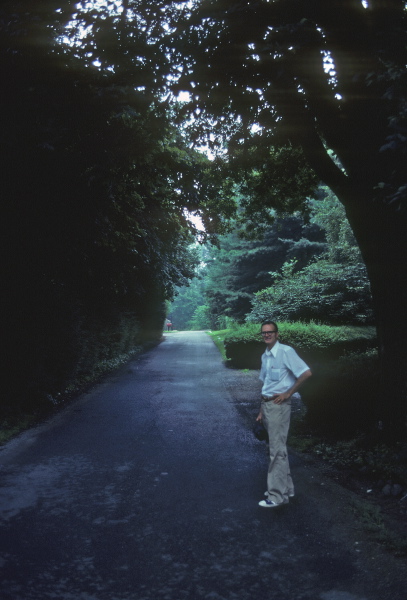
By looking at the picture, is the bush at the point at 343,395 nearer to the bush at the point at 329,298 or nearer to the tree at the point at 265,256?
the bush at the point at 329,298

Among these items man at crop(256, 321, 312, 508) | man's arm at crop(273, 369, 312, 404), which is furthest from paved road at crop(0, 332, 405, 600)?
man's arm at crop(273, 369, 312, 404)

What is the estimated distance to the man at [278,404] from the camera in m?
5.10

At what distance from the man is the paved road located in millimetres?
221

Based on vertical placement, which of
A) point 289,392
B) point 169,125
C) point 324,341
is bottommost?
point 324,341

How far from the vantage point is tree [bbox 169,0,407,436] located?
20.1 feet

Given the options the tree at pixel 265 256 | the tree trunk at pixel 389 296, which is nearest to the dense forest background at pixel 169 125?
the tree trunk at pixel 389 296

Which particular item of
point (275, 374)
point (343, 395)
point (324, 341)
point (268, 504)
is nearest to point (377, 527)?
point (268, 504)

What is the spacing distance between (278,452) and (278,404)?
500mm

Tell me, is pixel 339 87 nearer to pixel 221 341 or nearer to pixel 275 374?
pixel 275 374

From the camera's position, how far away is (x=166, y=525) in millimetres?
4641

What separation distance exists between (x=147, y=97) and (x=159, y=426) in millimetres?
5671

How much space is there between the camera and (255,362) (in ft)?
62.4

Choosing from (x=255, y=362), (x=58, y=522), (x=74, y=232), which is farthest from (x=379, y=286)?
(x=255, y=362)

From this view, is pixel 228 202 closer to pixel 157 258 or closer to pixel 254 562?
pixel 157 258
